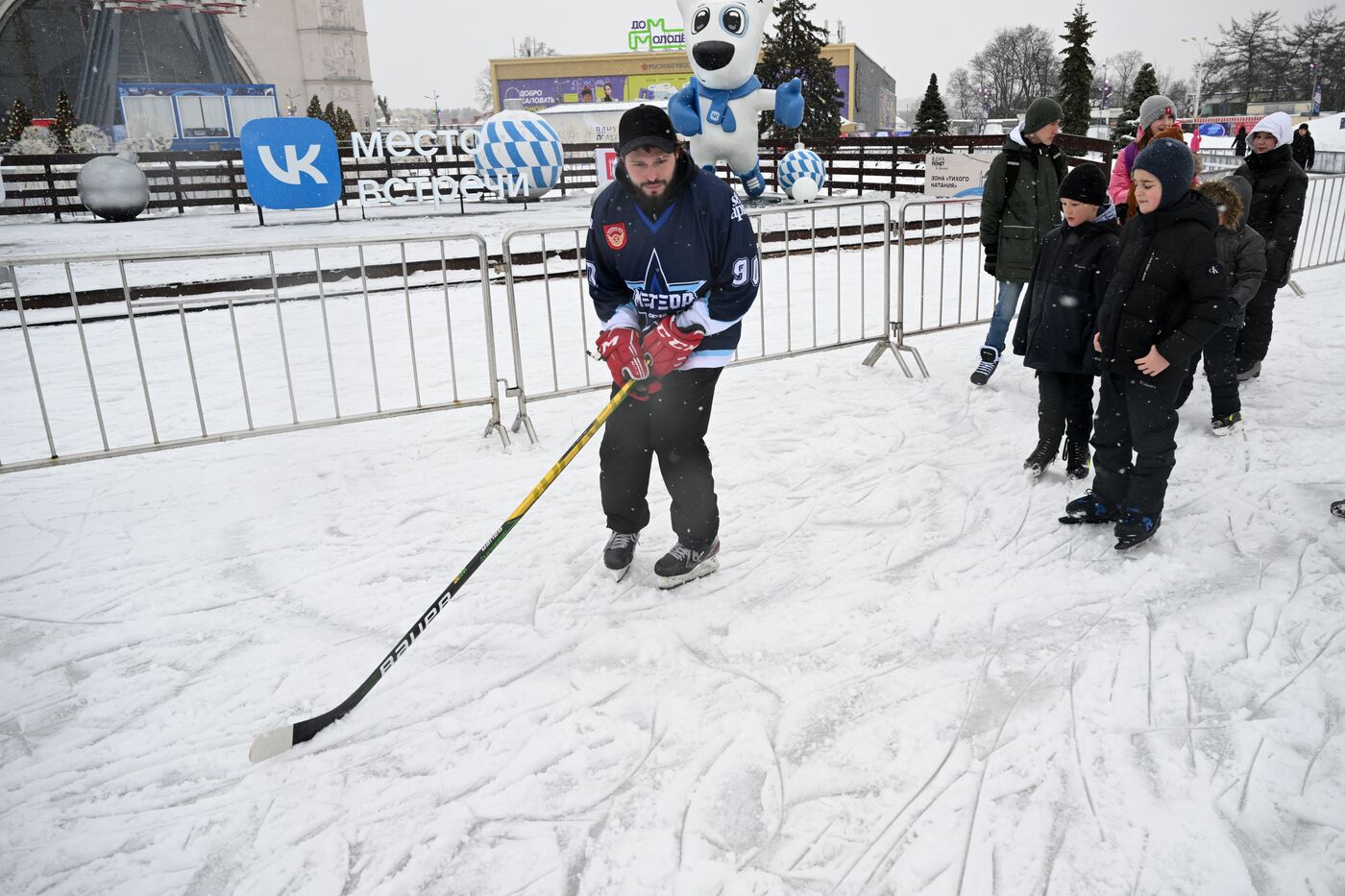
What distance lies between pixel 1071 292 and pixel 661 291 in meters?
2.12

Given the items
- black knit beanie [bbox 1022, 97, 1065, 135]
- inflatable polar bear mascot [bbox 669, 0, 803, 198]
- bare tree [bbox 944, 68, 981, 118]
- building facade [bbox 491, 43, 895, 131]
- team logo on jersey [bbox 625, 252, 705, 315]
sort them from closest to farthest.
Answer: team logo on jersey [bbox 625, 252, 705, 315], black knit beanie [bbox 1022, 97, 1065, 135], inflatable polar bear mascot [bbox 669, 0, 803, 198], building facade [bbox 491, 43, 895, 131], bare tree [bbox 944, 68, 981, 118]

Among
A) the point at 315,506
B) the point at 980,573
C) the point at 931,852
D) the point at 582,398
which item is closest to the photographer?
the point at 931,852

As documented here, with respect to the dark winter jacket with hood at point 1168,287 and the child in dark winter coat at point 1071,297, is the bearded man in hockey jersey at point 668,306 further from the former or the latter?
the child in dark winter coat at point 1071,297

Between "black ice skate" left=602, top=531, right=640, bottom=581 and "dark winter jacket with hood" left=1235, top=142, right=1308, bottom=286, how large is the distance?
462 centimetres

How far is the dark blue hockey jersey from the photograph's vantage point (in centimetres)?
327

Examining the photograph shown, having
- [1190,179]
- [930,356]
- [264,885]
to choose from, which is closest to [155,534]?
[264,885]

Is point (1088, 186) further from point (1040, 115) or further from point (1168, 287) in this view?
point (1040, 115)

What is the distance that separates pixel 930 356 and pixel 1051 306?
111 inches

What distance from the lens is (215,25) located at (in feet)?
152

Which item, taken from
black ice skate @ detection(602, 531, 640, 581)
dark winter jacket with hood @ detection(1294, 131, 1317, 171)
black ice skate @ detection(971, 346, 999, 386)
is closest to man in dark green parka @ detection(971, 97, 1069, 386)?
black ice skate @ detection(971, 346, 999, 386)

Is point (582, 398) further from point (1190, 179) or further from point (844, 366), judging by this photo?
point (1190, 179)

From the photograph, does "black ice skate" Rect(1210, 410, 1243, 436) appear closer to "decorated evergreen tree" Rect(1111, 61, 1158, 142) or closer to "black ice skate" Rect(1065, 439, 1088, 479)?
A: "black ice skate" Rect(1065, 439, 1088, 479)

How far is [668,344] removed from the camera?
3270 mm

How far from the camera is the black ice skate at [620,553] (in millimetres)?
3721
